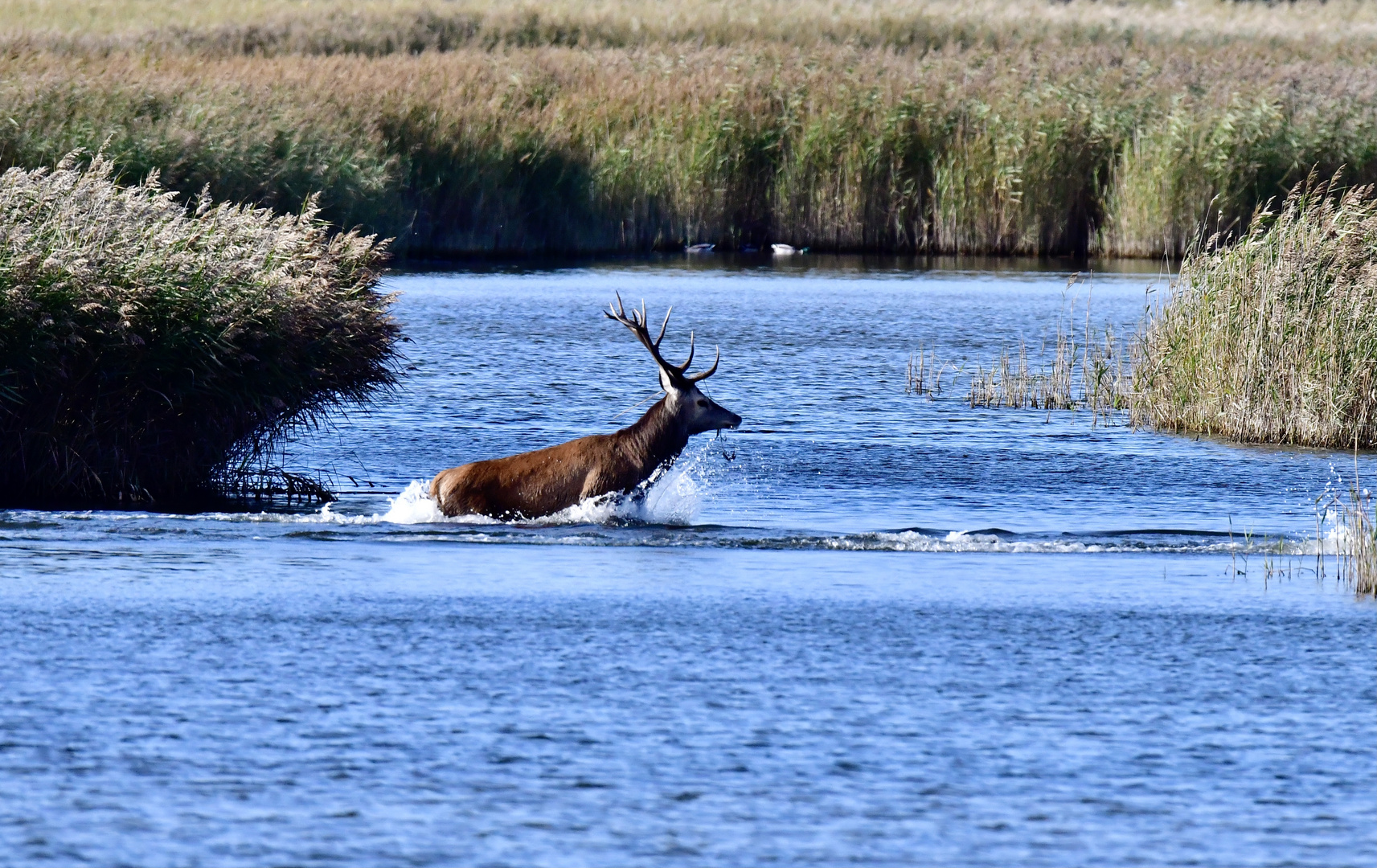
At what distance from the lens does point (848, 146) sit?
31.9 m

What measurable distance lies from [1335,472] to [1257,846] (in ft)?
28.8

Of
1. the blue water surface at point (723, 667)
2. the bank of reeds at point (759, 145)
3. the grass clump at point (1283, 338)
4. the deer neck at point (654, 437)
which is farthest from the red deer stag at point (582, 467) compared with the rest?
the bank of reeds at point (759, 145)

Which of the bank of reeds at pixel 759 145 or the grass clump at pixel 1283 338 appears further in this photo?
the bank of reeds at pixel 759 145

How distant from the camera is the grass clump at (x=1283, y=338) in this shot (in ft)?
51.7

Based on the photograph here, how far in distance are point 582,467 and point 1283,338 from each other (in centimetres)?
645

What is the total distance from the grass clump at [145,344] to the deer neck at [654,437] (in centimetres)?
259

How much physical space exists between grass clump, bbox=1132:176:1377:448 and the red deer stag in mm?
5595

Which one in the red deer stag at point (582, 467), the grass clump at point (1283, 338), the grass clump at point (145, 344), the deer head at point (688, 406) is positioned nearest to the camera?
the red deer stag at point (582, 467)

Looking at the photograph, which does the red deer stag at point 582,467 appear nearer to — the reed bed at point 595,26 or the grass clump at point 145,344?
the grass clump at point 145,344

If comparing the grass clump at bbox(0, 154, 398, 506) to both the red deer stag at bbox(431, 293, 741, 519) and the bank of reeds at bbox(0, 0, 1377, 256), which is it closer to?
the red deer stag at bbox(431, 293, 741, 519)

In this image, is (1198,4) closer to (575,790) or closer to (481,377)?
(481,377)

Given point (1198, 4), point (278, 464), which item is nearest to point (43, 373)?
point (278, 464)

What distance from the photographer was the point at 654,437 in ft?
40.2

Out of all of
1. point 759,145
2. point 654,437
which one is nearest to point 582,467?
point 654,437
